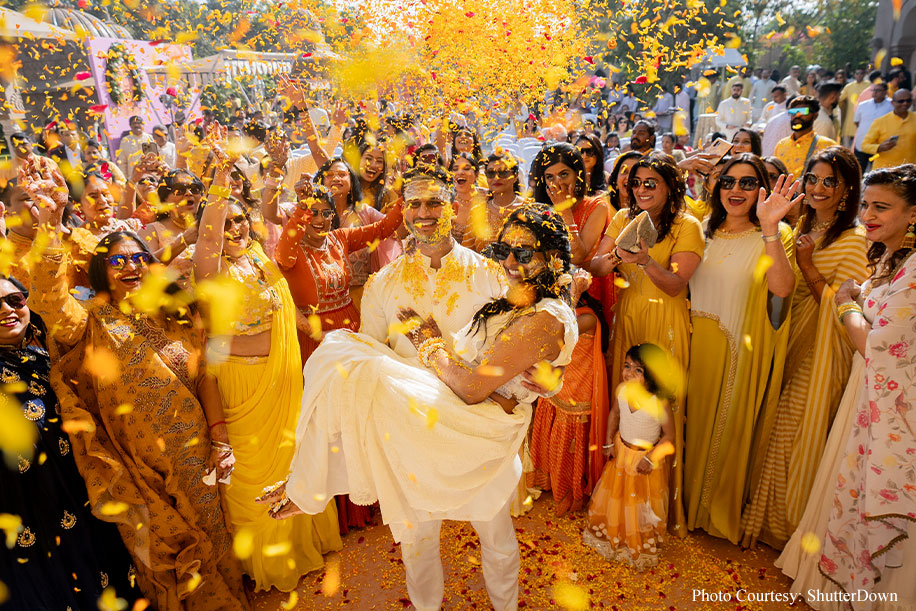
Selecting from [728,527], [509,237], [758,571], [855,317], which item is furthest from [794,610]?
[509,237]

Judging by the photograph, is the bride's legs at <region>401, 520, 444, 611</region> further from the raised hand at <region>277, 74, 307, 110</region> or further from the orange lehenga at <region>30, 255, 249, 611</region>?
the raised hand at <region>277, 74, 307, 110</region>

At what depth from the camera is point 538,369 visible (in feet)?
7.92

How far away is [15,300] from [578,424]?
3336 mm

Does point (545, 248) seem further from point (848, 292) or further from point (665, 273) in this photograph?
point (848, 292)

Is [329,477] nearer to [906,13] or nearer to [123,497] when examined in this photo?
[123,497]

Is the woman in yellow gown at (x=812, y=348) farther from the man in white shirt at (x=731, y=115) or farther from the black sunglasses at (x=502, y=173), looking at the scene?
the man in white shirt at (x=731, y=115)

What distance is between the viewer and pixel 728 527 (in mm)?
3504

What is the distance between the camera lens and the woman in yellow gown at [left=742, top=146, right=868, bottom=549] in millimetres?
3020

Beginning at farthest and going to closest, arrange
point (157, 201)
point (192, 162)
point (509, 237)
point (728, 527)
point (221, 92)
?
point (221, 92)
point (192, 162)
point (157, 201)
point (728, 527)
point (509, 237)

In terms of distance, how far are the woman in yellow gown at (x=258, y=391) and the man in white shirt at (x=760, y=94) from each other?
12.8 metres

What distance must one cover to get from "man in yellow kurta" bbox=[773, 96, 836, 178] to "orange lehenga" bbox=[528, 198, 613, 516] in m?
2.97

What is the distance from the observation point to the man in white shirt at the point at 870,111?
27.2ft

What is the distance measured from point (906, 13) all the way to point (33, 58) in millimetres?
25422

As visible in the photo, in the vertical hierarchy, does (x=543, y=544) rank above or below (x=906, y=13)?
below
